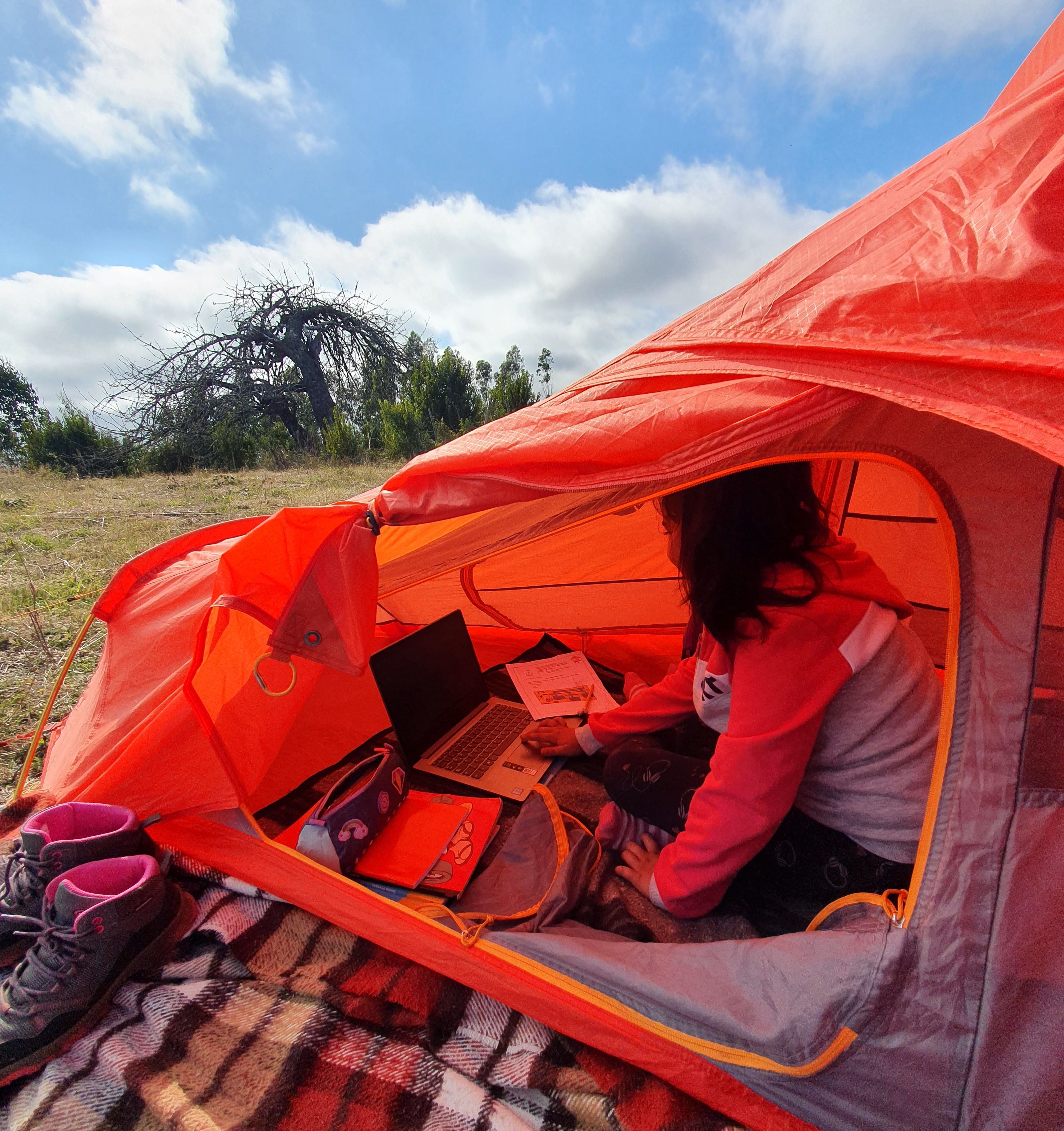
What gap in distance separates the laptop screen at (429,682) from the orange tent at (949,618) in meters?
0.40

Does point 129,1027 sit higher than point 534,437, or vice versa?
point 534,437

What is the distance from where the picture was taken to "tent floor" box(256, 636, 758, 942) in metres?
1.06

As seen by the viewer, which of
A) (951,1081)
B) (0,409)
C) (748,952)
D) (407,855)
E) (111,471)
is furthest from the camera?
(0,409)

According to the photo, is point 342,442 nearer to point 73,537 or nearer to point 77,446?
point 77,446

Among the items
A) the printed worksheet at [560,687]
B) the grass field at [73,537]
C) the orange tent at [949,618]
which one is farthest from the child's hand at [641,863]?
the grass field at [73,537]

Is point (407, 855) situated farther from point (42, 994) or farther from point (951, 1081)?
point (951, 1081)

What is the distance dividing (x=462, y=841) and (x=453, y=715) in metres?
0.48

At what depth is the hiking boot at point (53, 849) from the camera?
1.10 metres

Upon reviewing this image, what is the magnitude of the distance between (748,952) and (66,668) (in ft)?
4.86

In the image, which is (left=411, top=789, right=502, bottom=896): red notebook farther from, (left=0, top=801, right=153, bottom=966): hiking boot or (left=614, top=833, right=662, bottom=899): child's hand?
(left=0, top=801, right=153, bottom=966): hiking boot

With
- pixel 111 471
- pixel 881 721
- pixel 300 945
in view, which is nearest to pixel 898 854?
pixel 881 721

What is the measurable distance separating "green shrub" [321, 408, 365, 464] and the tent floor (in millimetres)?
7486

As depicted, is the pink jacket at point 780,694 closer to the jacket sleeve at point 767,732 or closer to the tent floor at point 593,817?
the jacket sleeve at point 767,732

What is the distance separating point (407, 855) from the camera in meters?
1.25
